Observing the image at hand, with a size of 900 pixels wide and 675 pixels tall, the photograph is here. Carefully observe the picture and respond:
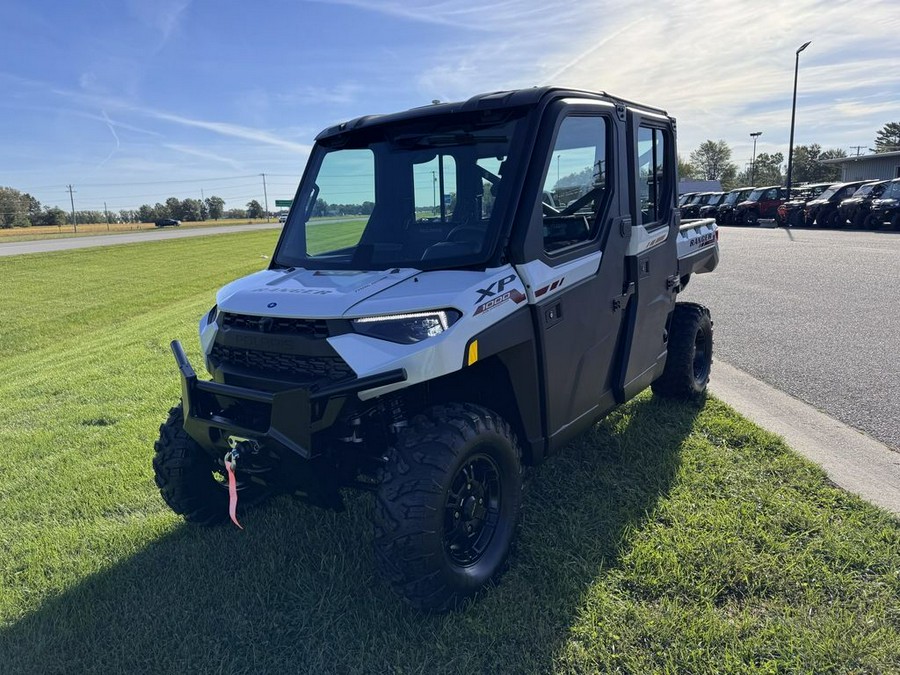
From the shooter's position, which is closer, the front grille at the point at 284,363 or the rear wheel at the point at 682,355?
the front grille at the point at 284,363

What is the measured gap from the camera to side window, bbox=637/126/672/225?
13.0 ft

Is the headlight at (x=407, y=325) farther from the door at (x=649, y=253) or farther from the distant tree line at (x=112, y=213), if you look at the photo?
the distant tree line at (x=112, y=213)

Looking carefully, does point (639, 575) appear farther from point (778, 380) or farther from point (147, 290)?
point (147, 290)

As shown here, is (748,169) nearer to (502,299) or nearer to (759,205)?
(759,205)

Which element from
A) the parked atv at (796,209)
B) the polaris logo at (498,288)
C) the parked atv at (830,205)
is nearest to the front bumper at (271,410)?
the polaris logo at (498,288)

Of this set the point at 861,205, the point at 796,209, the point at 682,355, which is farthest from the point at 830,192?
the point at 682,355

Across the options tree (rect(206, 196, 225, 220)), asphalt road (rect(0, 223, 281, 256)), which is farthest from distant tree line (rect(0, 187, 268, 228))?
asphalt road (rect(0, 223, 281, 256))

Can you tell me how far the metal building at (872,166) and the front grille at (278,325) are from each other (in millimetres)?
48390

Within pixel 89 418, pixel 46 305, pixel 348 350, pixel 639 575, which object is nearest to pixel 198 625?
pixel 348 350

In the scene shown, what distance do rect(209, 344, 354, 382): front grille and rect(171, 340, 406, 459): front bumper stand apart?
12 cm

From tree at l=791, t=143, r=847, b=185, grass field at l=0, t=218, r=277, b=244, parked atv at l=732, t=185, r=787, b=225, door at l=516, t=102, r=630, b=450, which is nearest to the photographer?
door at l=516, t=102, r=630, b=450

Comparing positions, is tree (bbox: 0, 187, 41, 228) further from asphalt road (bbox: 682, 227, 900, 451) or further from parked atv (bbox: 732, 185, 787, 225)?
asphalt road (bbox: 682, 227, 900, 451)

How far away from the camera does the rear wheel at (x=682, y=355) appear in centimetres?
485

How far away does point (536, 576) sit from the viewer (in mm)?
3000
